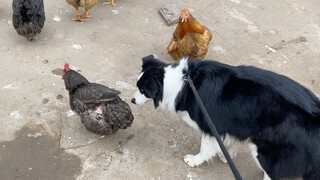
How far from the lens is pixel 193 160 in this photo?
3656 mm

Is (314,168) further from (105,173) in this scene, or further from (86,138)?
(86,138)

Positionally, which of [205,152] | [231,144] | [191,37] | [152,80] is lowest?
[205,152]

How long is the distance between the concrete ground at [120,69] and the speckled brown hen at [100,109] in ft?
0.92

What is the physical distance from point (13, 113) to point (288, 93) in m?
3.09

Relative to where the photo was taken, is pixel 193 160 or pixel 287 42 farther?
pixel 287 42

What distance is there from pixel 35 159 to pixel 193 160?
1.69 metres

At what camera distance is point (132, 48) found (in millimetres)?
5285

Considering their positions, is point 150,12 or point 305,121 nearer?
point 305,121

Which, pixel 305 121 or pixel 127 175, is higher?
pixel 305 121

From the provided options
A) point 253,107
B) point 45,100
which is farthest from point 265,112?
point 45,100

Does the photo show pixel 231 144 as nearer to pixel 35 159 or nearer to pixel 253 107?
pixel 253 107

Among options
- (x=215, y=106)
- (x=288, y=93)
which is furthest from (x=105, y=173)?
(x=288, y=93)

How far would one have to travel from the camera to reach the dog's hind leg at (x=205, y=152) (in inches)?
136

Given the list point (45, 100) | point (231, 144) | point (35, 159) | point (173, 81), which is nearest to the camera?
point (173, 81)
